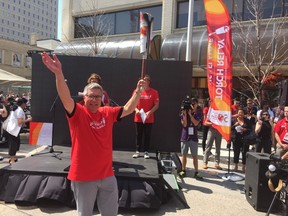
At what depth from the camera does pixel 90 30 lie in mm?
Result: 21594

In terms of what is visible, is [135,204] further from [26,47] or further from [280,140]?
[26,47]

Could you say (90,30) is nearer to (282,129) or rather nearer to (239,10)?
(239,10)

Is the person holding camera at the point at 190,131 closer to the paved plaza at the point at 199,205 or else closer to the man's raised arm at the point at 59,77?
the paved plaza at the point at 199,205

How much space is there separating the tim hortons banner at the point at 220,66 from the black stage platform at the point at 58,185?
7.81 feet

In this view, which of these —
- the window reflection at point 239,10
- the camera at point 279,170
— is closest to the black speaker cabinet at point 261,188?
the camera at point 279,170

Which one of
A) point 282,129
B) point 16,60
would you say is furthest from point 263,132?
point 16,60

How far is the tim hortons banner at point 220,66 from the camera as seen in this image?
23.3 ft

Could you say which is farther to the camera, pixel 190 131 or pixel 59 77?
pixel 190 131

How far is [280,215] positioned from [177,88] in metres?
3.75

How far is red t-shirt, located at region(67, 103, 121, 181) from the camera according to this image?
304 cm

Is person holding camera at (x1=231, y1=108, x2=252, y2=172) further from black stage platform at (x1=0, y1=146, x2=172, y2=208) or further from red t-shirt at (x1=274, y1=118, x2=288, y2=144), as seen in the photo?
black stage platform at (x1=0, y1=146, x2=172, y2=208)

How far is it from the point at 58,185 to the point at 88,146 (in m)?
2.32

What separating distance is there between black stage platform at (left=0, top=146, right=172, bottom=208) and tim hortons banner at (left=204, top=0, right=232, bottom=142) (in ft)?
7.81

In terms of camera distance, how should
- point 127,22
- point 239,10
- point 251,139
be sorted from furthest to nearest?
point 127,22 < point 239,10 < point 251,139
